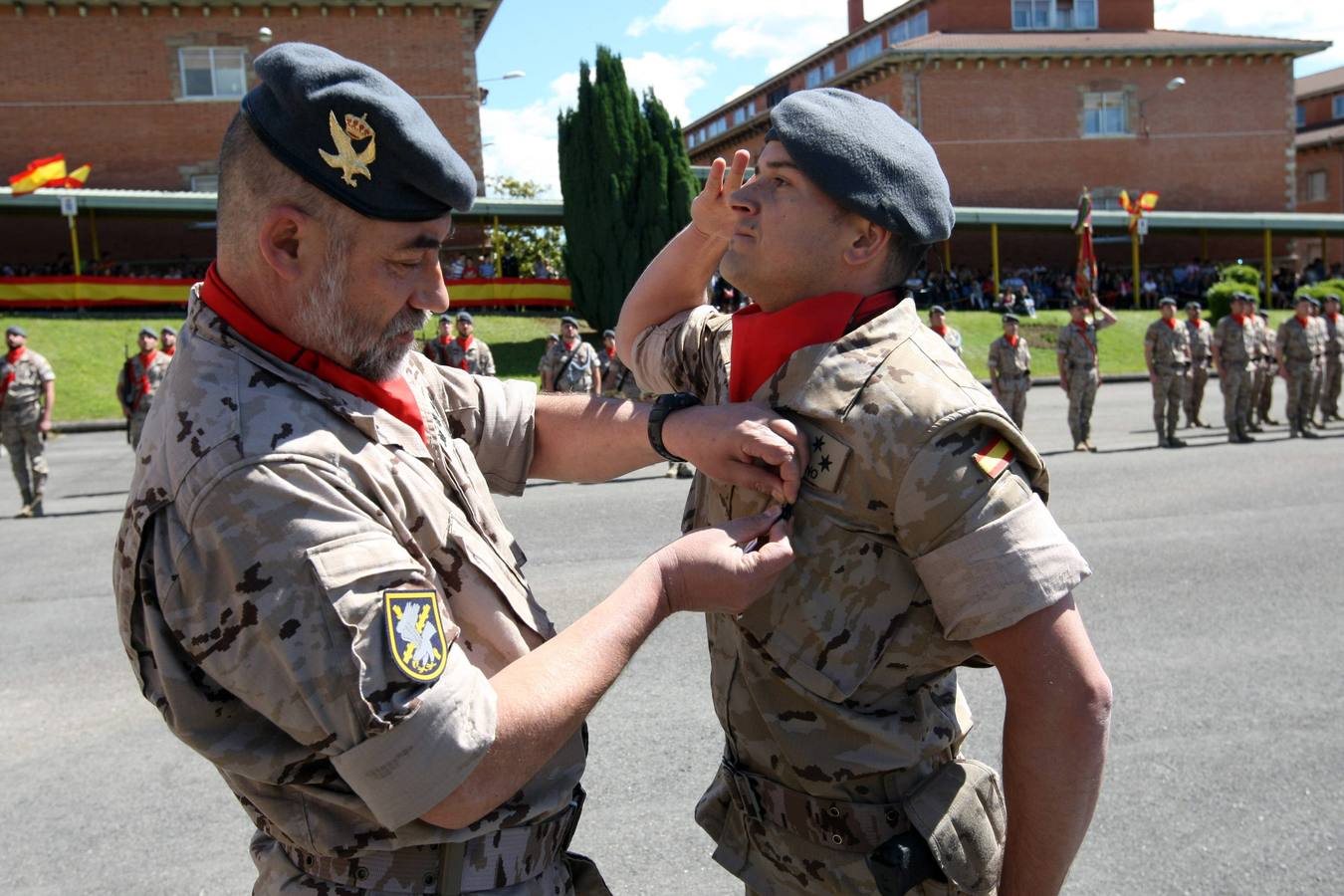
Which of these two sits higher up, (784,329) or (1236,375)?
(784,329)

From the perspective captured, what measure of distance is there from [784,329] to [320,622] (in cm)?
101

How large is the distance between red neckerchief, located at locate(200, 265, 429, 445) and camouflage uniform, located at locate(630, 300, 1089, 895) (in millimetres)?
704

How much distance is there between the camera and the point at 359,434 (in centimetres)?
173

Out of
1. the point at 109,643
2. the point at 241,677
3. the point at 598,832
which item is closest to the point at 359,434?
the point at 241,677

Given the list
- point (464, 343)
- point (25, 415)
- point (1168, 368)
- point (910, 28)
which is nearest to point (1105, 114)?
point (910, 28)

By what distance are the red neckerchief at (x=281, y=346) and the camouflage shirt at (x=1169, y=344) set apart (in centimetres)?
1577

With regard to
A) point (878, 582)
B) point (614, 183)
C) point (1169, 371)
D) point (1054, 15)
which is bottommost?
point (1169, 371)

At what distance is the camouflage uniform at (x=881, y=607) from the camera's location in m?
1.75

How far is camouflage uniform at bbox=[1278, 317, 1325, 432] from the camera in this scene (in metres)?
16.0

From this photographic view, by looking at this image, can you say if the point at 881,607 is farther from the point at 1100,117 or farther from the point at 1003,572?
the point at 1100,117

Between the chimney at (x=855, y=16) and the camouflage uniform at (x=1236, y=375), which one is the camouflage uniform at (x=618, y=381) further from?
the chimney at (x=855, y=16)

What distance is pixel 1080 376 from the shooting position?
14891 millimetres

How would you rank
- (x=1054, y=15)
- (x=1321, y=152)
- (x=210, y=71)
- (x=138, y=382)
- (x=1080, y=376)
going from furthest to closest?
(x=1321, y=152)
(x=1054, y=15)
(x=210, y=71)
(x=1080, y=376)
(x=138, y=382)

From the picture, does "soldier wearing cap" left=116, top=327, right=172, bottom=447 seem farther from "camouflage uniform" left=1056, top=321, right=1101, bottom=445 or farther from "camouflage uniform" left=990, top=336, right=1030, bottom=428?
"camouflage uniform" left=1056, top=321, right=1101, bottom=445
